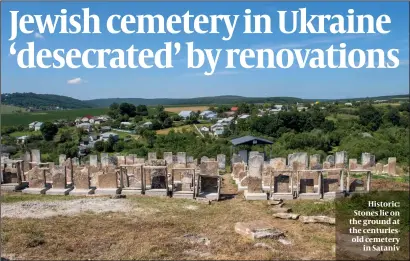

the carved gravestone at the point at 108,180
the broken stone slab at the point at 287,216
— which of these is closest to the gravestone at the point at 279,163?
the broken stone slab at the point at 287,216

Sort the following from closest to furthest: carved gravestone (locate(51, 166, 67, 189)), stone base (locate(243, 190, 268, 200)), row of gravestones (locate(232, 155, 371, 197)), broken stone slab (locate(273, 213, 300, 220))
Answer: broken stone slab (locate(273, 213, 300, 220)) < stone base (locate(243, 190, 268, 200)) < row of gravestones (locate(232, 155, 371, 197)) < carved gravestone (locate(51, 166, 67, 189))

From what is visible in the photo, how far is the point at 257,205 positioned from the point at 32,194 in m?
9.56

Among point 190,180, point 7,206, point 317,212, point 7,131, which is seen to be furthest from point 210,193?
point 7,131

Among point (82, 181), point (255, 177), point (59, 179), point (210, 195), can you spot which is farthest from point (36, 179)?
point (255, 177)

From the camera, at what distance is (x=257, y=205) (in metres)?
14.5

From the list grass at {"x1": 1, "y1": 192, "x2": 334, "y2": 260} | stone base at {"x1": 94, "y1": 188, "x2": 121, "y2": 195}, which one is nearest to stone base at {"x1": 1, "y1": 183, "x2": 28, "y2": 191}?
stone base at {"x1": 94, "y1": 188, "x2": 121, "y2": 195}

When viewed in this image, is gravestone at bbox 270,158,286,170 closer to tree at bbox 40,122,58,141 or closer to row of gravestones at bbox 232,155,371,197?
row of gravestones at bbox 232,155,371,197

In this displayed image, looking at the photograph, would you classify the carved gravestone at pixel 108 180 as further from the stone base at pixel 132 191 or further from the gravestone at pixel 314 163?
the gravestone at pixel 314 163

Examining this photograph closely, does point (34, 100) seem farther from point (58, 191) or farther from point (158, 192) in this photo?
point (158, 192)

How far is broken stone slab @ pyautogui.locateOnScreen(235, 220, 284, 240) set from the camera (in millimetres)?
10367

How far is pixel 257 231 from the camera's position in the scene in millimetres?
10484

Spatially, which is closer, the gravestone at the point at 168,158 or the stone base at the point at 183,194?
the stone base at the point at 183,194

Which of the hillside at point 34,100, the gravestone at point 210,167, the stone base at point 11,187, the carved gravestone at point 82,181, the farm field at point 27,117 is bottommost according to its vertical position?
the stone base at point 11,187

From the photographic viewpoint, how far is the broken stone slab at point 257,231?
10367 millimetres
